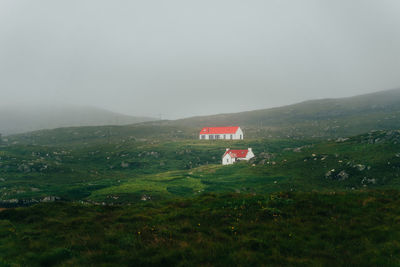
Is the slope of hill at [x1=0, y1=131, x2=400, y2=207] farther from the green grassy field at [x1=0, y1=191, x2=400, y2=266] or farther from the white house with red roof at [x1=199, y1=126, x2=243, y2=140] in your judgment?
the white house with red roof at [x1=199, y1=126, x2=243, y2=140]

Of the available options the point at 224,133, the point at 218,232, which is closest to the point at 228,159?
the point at 224,133

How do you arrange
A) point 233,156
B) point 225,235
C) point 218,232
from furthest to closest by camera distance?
point 233,156
point 218,232
point 225,235

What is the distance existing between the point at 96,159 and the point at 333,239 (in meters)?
102

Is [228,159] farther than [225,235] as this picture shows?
Yes

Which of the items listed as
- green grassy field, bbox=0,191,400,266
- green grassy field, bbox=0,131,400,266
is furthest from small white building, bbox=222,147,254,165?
green grassy field, bbox=0,191,400,266

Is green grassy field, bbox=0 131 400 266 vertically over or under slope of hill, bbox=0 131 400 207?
over

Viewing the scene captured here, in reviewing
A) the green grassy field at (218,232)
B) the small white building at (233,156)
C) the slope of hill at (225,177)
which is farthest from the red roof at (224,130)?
the green grassy field at (218,232)

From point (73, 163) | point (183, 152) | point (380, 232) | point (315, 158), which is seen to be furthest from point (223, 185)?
point (73, 163)

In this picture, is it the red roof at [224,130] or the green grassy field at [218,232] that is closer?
the green grassy field at [218,232]

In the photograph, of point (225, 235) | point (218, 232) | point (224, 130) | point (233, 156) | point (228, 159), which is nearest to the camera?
point (225, 235)

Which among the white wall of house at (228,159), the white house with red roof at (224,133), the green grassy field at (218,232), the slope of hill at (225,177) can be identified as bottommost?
the white wall of house at (228,159)

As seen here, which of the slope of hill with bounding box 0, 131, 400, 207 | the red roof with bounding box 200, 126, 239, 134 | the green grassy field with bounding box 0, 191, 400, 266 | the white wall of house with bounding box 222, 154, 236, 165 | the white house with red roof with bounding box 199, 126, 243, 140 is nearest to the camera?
the green grassy field with bounding box 0, 191, 400, 266

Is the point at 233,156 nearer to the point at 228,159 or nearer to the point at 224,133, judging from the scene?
the point at 228,159

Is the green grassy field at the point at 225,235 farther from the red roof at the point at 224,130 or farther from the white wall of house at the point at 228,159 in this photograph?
the red roof at the point at 224,130
